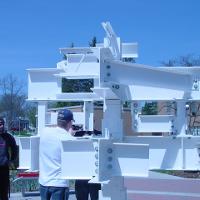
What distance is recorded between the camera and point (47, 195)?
18.5 ft

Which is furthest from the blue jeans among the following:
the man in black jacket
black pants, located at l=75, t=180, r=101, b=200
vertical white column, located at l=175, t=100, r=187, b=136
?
the man in black jacket

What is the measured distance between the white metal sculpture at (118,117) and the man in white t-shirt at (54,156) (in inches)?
11.0

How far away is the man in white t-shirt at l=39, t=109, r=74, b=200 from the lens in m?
5.51

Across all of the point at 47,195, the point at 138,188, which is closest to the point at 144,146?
the point at 47,195

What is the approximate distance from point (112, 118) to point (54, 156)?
0.84 meters

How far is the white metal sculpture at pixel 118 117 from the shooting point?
4461 mm

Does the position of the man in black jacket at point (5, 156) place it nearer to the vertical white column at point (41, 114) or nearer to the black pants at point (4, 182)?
the black pants at point (4, 182)

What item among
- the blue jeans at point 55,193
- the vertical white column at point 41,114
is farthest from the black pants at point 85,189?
the blue jeans at point 55,193

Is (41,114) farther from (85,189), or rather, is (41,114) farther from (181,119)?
(85,189)

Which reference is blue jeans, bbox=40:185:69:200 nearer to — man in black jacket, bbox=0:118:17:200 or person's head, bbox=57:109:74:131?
person's head, bbox=57:109:74:131

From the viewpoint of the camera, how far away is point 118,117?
17.0 ft

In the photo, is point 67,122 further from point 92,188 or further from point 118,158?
point 92,188

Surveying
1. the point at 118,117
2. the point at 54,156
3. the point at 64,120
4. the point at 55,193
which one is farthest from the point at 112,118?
the point at 55,193

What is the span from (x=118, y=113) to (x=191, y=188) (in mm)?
8779
